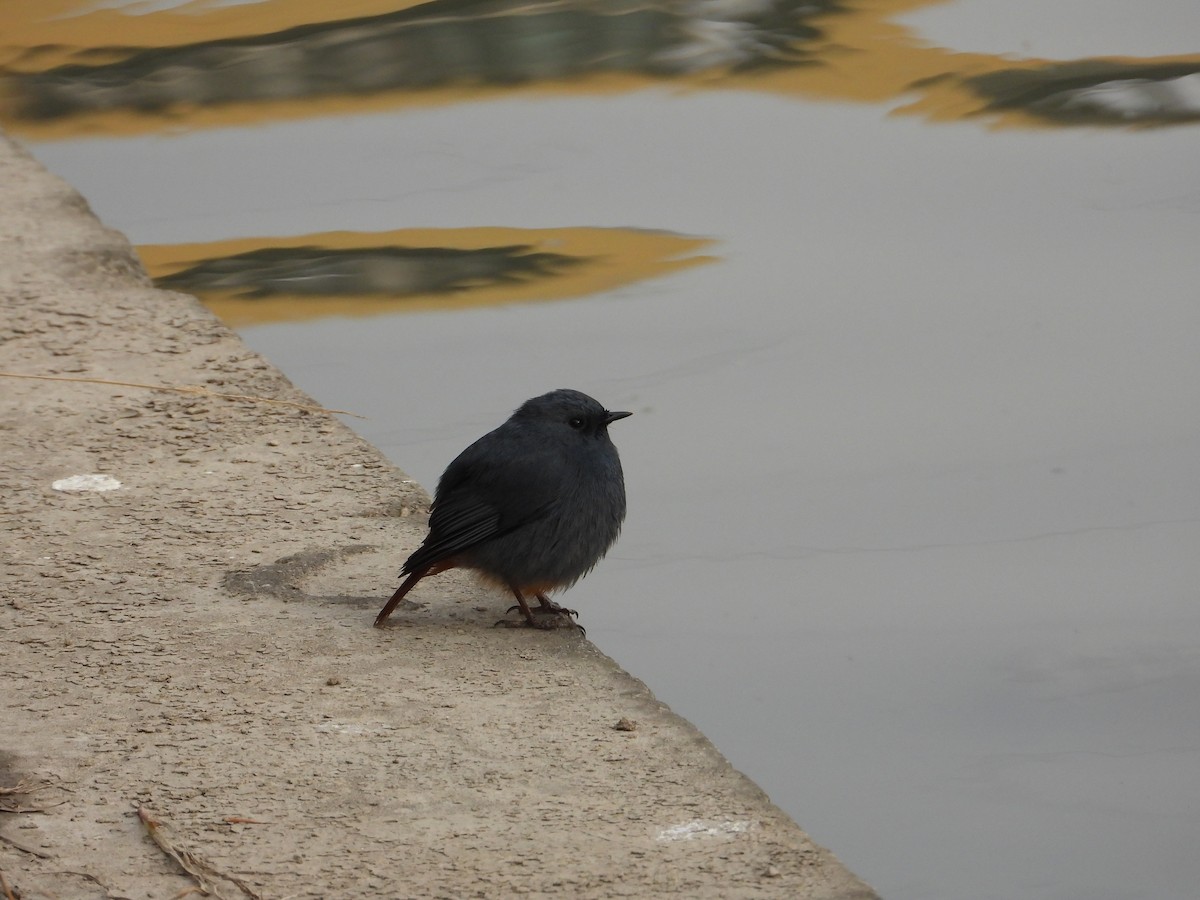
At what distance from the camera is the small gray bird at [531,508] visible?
3.21m

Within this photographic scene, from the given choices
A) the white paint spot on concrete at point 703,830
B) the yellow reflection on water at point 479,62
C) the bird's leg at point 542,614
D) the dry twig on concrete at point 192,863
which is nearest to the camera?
the dry twig on concrete at point 192,863

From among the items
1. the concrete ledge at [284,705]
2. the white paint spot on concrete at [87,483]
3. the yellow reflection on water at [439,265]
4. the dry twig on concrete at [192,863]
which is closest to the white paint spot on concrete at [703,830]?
the concrete ledge at [284,705]

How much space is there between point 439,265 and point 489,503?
9.31 feet

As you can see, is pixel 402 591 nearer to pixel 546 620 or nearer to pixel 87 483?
pixel 546 620

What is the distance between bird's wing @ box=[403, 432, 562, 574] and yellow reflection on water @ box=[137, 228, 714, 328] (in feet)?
8.13

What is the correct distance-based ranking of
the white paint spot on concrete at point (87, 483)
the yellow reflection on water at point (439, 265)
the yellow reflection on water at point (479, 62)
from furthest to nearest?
the yellow reflection on water at point (479, 62) < the yellow reflection on water at point (439, 265) < the white paint spot on concrete at point (87, 483)

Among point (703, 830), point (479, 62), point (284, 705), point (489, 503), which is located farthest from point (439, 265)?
point (703, 830)

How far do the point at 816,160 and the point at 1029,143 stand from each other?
2.53 feet

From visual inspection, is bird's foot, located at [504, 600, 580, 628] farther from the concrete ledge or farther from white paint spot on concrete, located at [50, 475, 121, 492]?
white paint spot on concrete, located at [50, 475, 121, 492]

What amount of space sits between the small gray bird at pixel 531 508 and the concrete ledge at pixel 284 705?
5.3 inches

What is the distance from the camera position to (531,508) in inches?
127

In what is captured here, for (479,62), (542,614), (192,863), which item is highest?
(479,62)

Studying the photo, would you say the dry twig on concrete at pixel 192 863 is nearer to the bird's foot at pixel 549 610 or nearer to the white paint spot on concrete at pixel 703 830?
the white paint spot on concrete at pixel 703 830

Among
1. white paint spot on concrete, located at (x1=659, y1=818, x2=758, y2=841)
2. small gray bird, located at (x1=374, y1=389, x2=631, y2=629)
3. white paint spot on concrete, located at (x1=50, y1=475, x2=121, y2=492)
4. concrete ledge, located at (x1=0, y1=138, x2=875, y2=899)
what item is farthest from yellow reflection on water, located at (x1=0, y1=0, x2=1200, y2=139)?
white paint spot on concrete, located at (x1=659, y1=818, x2=758, y2=841)
